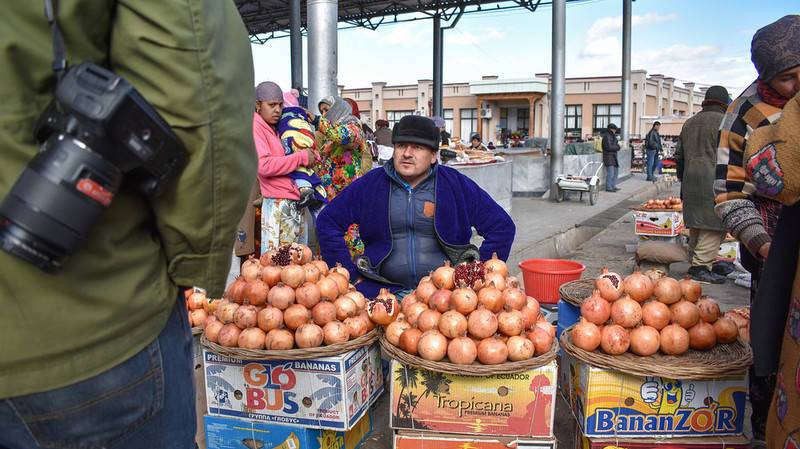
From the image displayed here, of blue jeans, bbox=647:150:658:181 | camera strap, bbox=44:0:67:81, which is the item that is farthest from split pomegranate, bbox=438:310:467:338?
blue jeans, bbox=647:150:658:181

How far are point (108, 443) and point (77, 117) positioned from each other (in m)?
0.63

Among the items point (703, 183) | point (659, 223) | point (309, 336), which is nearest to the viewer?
point (309, 336)

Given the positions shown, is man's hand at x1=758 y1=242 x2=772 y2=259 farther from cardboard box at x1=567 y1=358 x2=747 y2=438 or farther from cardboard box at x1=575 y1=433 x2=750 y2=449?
cardboard box at x1=575 y1=433 x2=750 y2=449

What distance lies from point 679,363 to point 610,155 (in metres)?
14.6

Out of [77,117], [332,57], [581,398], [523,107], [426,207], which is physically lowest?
[581,398]

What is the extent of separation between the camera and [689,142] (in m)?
6.96

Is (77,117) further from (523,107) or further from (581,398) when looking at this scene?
(523,107)

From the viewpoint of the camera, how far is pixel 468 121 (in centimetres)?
4750

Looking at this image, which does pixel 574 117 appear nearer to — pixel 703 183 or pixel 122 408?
pixel 703 183

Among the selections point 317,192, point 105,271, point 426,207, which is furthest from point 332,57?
point 105,271

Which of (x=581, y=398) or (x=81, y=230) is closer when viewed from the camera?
(x=81, y=230)

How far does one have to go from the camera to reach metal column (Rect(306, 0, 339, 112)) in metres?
5.80

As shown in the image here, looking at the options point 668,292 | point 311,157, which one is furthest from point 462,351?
point 311,157

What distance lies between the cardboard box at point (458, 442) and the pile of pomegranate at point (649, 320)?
48 cm
